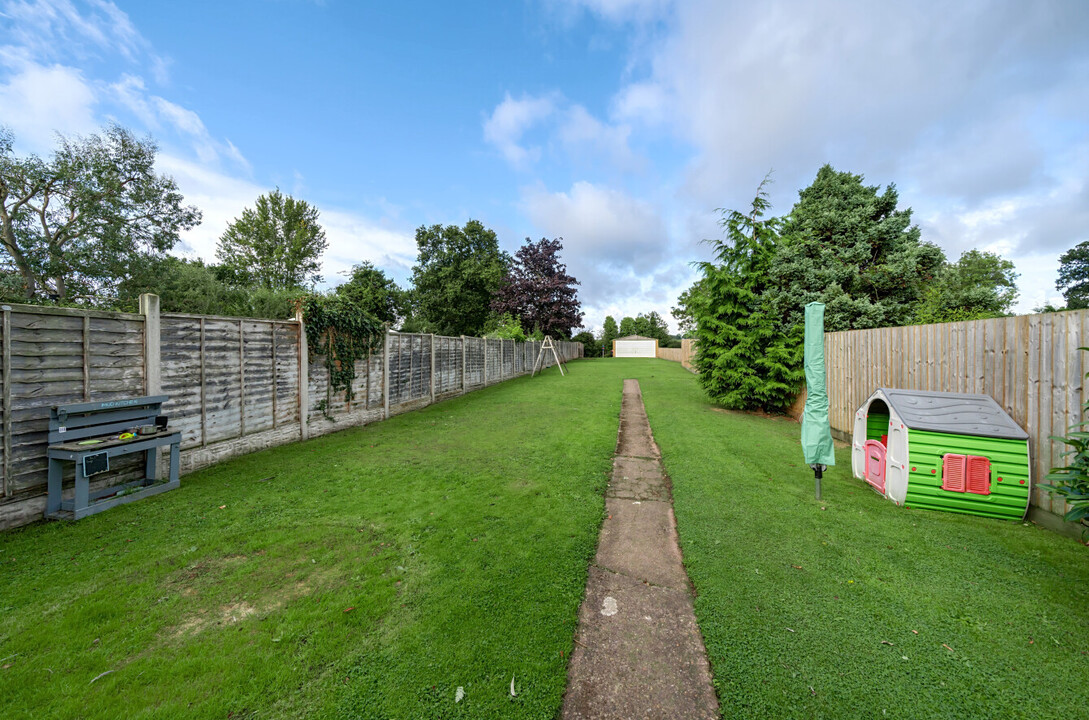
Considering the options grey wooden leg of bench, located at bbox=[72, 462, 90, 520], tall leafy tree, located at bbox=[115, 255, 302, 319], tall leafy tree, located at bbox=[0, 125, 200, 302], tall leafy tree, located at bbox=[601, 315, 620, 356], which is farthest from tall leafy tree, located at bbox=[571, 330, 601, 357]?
Result: grey wooden leg of bench, located at bbox=[72, 462, 90, 520]

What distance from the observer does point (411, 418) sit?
8.84 metres

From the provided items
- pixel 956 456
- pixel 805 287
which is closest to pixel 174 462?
pixel 956 456

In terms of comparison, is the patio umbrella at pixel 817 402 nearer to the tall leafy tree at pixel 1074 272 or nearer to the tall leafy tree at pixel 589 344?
the tall leafy tree at pixel 589 344

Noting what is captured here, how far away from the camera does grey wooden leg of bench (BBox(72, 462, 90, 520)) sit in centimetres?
350

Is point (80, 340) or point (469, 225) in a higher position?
point (469, 225)

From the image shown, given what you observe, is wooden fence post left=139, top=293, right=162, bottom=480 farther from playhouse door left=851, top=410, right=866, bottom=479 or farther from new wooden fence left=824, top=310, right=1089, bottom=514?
new wooden fence left=824, top=310, right=1089, bottom=514

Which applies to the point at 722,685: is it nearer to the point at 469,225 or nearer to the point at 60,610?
the point at 60,610

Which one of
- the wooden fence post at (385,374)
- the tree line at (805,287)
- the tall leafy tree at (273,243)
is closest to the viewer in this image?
the wooden fence post at (385,374)

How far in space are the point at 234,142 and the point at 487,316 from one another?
2770cm

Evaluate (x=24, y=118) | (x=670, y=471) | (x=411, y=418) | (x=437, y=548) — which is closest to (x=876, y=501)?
(x=670, y=471)

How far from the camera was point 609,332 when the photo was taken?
6147 cm

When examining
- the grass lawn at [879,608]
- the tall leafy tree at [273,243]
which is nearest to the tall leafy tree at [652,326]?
the tall leafy tree at [273,243]

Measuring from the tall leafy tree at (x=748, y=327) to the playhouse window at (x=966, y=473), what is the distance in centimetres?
575

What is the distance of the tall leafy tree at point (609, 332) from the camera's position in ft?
191
